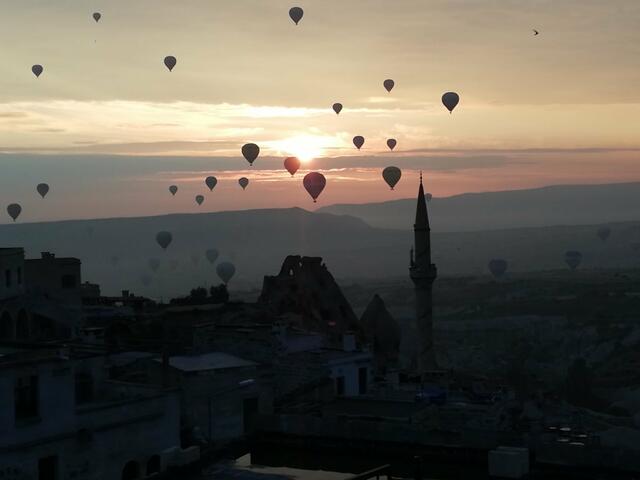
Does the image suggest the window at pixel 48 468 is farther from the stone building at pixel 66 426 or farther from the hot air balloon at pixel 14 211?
the hot air balloon at pixel 14 211

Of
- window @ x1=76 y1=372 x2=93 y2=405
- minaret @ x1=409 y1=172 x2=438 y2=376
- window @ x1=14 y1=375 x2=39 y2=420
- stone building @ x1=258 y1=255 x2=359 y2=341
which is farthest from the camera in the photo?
minaret @ x1=409 y1=172 x2=438 y2=376

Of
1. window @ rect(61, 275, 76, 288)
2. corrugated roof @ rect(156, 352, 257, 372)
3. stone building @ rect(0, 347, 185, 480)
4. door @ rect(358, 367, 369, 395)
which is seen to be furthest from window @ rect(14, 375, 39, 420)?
window @ rect(61, 275, 76, 288)

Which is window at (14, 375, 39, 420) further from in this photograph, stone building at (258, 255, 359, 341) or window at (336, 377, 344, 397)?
stone building at (258, 255, 359, 341)

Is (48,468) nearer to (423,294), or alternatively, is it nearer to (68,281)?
(68,281)

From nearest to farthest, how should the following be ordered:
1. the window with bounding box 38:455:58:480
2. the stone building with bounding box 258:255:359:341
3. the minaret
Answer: the window with bounding box 38:455:58:480 < the stone building with bounding box 258:255:359:341 < the minaret

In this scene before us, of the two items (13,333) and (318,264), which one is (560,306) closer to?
(318,264)

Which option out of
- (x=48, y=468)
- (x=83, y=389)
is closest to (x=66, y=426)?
(x=48, y=468)

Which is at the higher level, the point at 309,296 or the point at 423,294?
the point at 309,296
